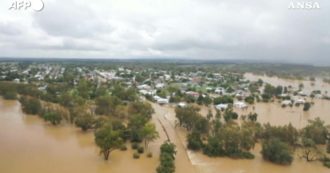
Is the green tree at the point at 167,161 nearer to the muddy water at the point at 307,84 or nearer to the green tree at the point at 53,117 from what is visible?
the green tree at the point at 53,117

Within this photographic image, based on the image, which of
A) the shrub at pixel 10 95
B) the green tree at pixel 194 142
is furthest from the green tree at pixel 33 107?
the green tree at pixel 194 142

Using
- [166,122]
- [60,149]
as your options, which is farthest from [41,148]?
[166,122]

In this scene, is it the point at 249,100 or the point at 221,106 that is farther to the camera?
the point at 249,100

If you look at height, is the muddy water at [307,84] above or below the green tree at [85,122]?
above

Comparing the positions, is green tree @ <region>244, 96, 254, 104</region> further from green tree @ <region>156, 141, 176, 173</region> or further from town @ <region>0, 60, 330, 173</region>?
green tree @ <region>156, 141, 176, 173</region>

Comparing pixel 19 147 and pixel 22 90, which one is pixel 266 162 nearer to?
pixel 19 147

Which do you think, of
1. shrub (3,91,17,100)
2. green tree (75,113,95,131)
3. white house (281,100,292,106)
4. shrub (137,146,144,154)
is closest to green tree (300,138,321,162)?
shrub (137,146,144,154)

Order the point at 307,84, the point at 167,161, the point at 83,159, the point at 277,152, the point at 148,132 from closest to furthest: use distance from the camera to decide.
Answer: the point at 167,161 → the point at 277,152 → the point at 83,159 → the point at 148,132 → the point at 307,84

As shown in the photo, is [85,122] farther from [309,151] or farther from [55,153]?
[309,151]

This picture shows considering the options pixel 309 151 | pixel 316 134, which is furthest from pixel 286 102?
pixel 309 151

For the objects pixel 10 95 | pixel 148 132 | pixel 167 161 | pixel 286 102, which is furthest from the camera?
pixel 286 102
